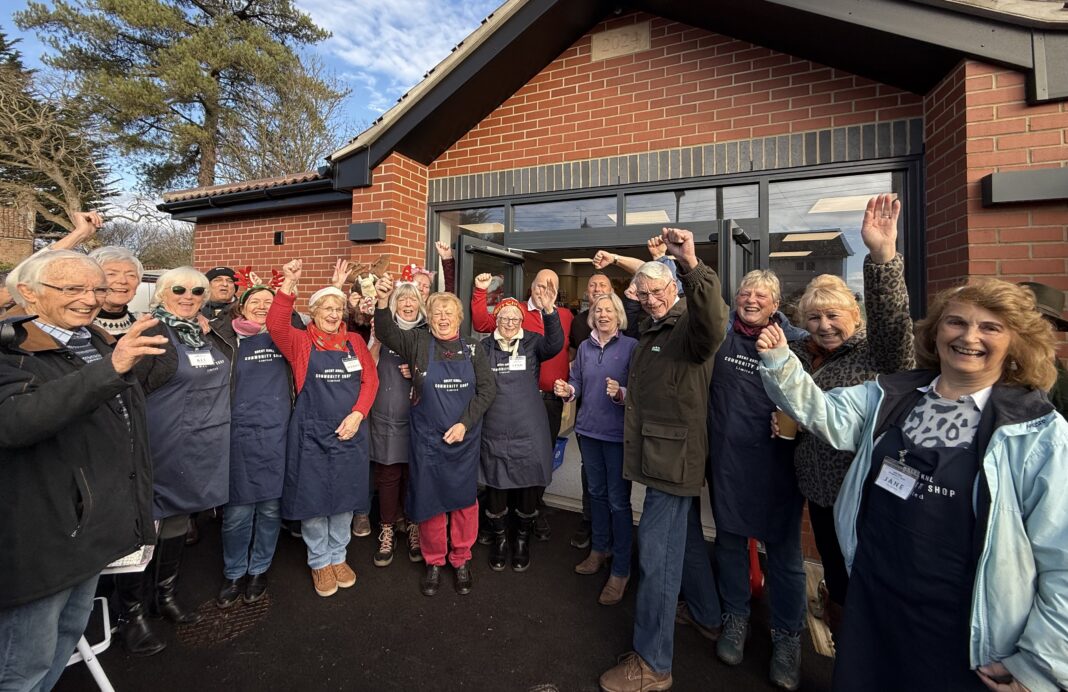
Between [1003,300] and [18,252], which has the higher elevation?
[18,252]

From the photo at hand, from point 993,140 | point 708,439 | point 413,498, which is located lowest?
point 413,498

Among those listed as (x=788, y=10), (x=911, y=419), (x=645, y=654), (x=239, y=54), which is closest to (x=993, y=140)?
(x=788, y=10)

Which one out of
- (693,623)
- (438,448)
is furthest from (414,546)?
(693,623)

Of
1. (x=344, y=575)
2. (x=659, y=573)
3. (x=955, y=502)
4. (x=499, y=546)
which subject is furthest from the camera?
(x=499, y=546)

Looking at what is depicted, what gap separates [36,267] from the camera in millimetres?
1703

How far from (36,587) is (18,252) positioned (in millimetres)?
18290

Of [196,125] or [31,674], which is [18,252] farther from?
[31,674]

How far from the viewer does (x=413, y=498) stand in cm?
302

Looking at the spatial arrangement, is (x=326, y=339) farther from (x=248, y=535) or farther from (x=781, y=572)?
(x=781, y=572)

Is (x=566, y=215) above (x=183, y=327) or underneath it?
above

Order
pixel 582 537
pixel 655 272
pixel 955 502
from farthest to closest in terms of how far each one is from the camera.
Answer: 1. pixel 582 537
2. pixel 655 272
3. pixel 955 502

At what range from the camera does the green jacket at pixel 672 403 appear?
2225mm

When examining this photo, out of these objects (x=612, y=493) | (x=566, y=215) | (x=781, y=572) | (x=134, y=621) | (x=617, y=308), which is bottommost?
(x=134, y=621)

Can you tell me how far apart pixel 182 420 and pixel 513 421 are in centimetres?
190
